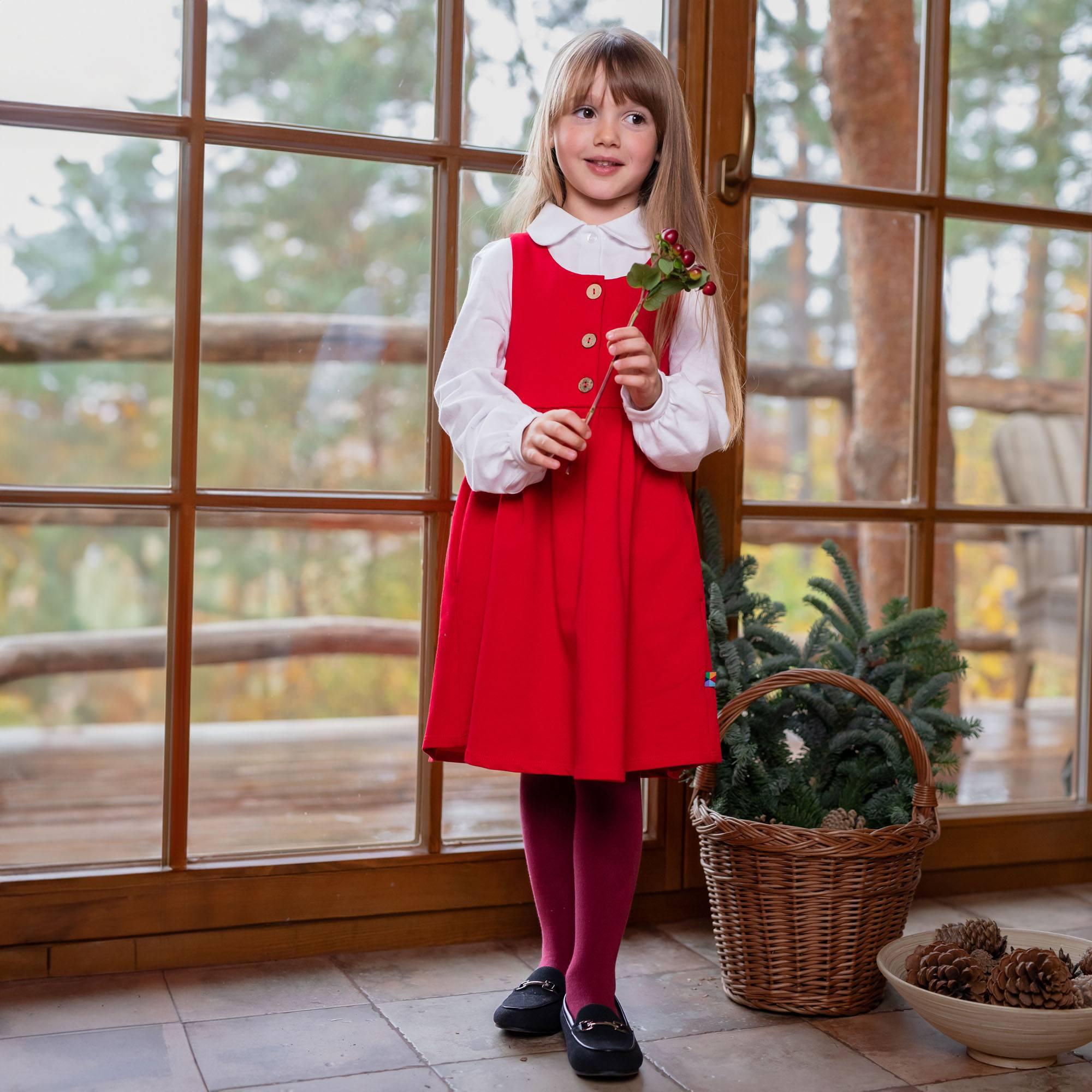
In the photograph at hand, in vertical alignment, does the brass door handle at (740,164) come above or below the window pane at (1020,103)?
below

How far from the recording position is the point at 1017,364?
7.68 feet

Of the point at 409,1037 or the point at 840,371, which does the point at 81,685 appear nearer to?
the point at 409,1037

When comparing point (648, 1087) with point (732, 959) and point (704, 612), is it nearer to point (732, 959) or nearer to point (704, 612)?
point (732, 959)

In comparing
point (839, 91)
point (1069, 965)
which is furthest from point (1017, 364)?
point (1069, 965)

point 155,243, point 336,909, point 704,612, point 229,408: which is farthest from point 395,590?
point 155,243

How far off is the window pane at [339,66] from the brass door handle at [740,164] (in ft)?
1.54

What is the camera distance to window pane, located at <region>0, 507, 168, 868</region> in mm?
1804

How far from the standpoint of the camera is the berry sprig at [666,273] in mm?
1304

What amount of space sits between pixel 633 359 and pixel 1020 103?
136 cm

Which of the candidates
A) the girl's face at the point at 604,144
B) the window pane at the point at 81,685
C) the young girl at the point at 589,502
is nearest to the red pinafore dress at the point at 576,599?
the young girl at the point at 589,502

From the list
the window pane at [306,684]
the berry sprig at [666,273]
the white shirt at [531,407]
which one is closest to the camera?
the berry sprig at [666,273]

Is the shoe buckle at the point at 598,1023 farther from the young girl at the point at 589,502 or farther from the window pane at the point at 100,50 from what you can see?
the window pane at the point at 100,50

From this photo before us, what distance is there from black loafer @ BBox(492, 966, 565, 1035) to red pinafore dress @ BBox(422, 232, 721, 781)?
0.33 meters

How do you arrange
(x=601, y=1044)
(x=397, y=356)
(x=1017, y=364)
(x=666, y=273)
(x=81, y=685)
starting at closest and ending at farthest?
1. (x=666, y=273)
2. (x=601, y=1044)
3. (x=397, y=356)
4. (x=1017, y=364)
5. (x=81, y=685)
